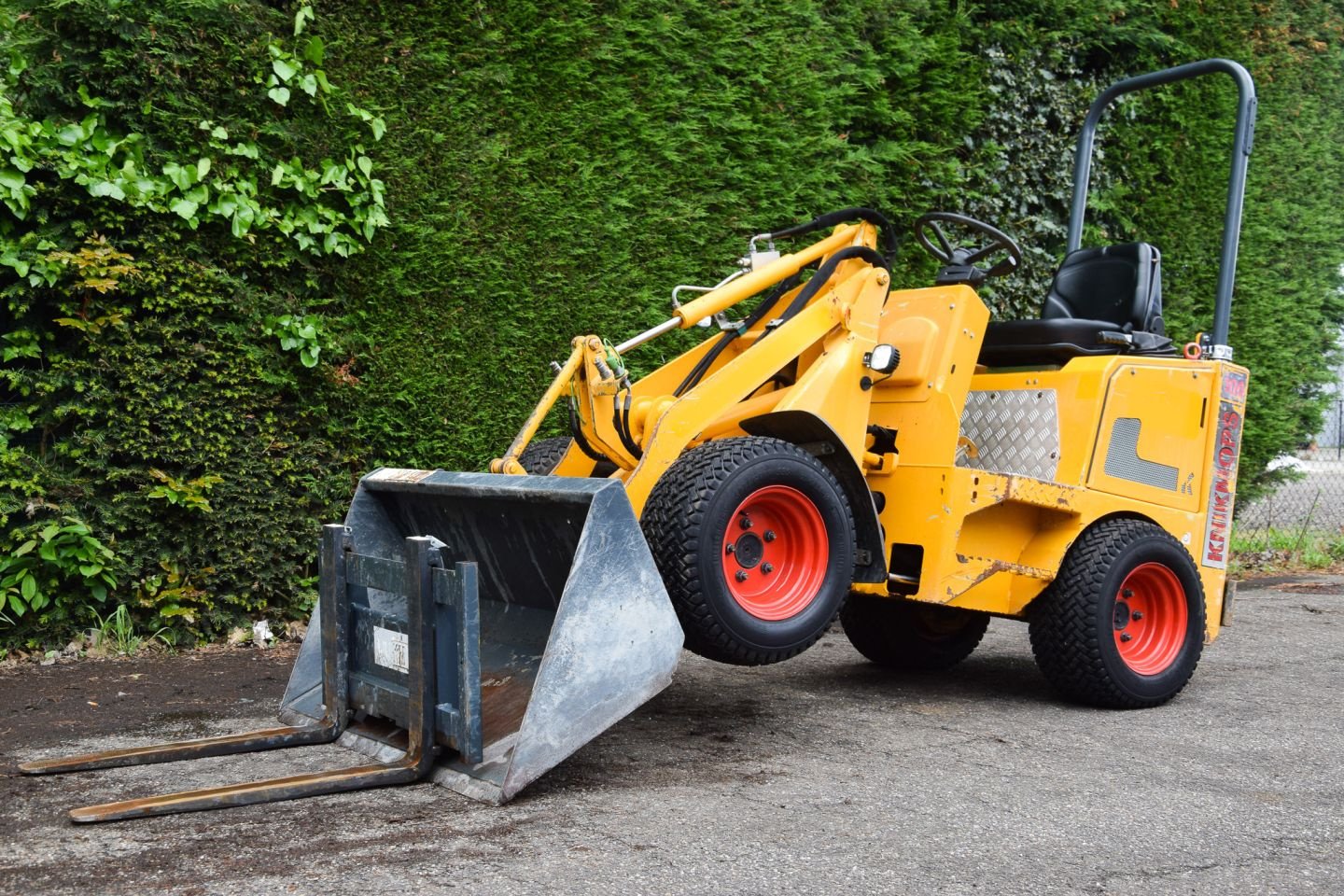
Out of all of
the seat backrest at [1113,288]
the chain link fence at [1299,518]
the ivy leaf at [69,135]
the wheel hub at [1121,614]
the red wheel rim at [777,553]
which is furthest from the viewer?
the chain link fence at [1299,518]

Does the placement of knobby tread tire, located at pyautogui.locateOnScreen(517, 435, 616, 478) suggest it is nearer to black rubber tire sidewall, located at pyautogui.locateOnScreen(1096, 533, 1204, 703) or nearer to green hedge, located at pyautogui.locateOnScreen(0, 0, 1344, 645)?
green hedge, located at pyautogui.locateOnScreen(0, 0, 1344, 645)

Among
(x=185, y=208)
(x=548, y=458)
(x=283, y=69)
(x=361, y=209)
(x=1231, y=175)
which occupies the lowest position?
(x=548, y=458)

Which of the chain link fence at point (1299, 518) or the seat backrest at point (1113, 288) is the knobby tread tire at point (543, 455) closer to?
the seat backrest at point (1113, 288)

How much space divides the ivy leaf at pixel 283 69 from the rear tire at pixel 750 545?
8.83 feet

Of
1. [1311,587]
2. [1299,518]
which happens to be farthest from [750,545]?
[1299,518]

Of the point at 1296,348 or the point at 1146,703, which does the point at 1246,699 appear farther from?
the point at 1296,348

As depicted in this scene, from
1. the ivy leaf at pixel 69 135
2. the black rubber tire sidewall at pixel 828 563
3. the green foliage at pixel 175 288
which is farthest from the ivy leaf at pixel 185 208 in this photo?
the black rubber tire sidewall at pixel 828 563

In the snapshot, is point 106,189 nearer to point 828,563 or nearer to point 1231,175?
A: point 828,563

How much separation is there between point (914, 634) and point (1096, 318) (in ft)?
5.08

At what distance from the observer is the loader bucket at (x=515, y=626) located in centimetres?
326

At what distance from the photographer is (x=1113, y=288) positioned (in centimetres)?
527

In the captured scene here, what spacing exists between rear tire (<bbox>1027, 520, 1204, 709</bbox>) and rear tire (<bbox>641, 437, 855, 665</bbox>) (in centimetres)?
109

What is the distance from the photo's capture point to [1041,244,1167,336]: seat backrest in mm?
5145

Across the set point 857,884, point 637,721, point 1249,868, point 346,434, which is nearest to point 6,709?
point 346,434
